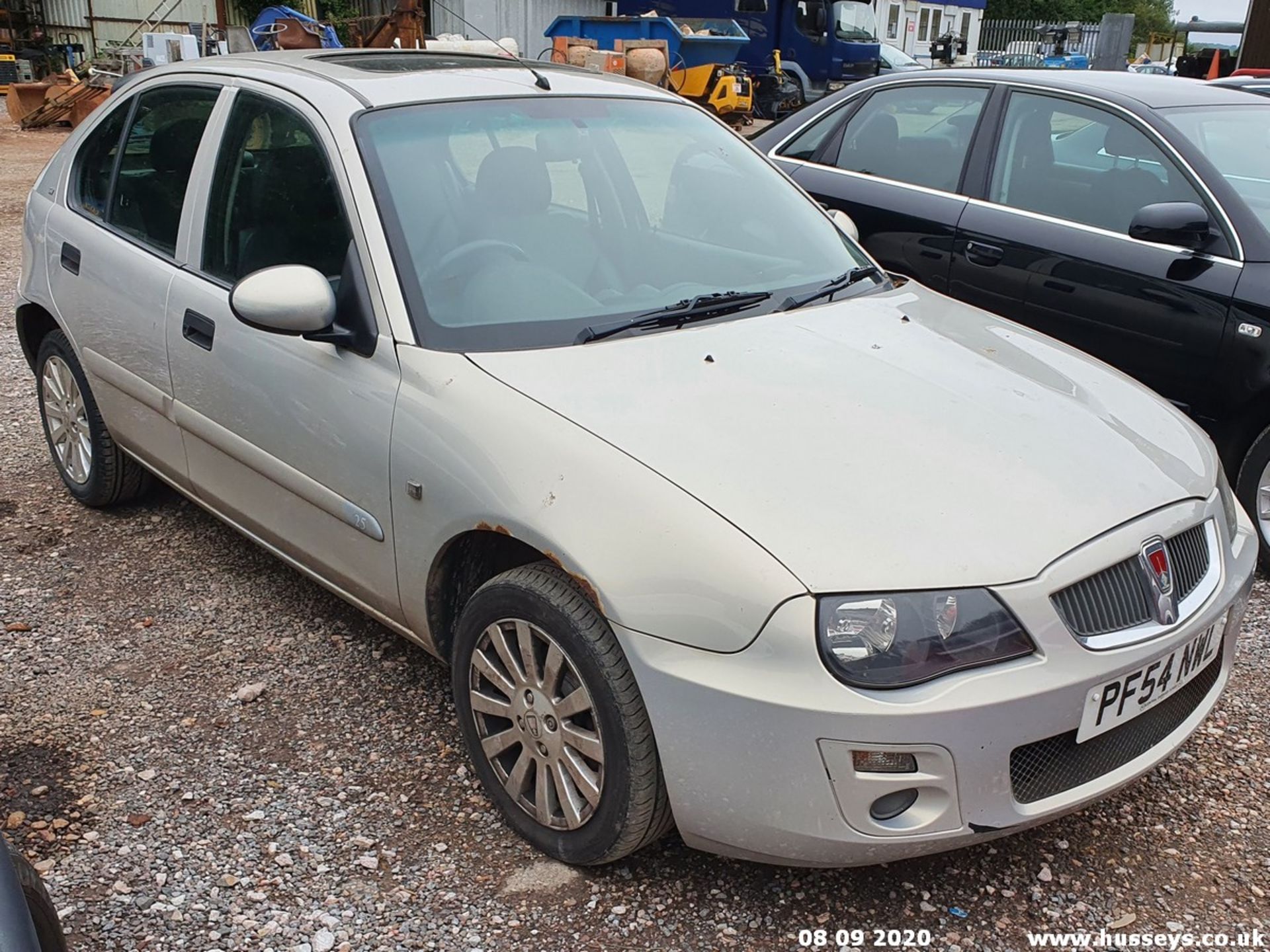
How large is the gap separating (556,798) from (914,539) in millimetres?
983

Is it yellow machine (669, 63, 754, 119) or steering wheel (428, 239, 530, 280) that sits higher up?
steering wheel (428, 239, 530, 280)

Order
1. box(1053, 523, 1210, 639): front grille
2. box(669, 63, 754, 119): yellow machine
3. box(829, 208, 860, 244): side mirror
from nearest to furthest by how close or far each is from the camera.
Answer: box(1053, 523, 1210, 639): front grille, box(829, 208, 860, 244): side mirror, box(669, 63, 754, 119): yellow machine

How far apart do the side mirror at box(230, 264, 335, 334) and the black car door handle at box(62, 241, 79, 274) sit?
5.28ft

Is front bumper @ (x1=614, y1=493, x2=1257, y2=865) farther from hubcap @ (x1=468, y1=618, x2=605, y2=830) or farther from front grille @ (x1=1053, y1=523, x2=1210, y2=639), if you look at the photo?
hubcap @ (x1=468, y1=618, x2=605, y2=830)

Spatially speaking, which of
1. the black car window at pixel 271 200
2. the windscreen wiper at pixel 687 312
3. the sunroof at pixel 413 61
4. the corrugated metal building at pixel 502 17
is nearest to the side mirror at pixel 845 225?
the windscreen wiper at pixel 687 312

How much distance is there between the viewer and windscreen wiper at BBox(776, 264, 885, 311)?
318cm

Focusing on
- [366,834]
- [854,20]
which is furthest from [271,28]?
[366,834]

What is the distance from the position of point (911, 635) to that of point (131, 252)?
9.51 feet

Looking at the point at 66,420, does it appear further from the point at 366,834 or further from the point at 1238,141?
the point at 1238,141

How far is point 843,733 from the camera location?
82.7 inches

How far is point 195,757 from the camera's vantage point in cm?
303

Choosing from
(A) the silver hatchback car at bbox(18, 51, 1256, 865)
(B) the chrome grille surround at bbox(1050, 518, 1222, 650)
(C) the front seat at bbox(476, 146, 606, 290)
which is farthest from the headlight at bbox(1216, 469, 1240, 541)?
(C) the front seat at bbox(476, 146, 606, 290)

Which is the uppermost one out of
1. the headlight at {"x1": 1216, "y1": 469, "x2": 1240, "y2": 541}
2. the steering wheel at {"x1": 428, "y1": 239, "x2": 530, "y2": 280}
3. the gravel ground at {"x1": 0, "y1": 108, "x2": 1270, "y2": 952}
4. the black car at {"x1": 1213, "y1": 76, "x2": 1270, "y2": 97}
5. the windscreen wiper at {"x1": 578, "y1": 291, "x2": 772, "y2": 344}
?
the black car at {"x1": 1213, "y1": 76, "x2": 1270, "y2": 97}

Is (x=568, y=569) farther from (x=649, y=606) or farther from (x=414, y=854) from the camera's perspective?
(x=414, y=854)
